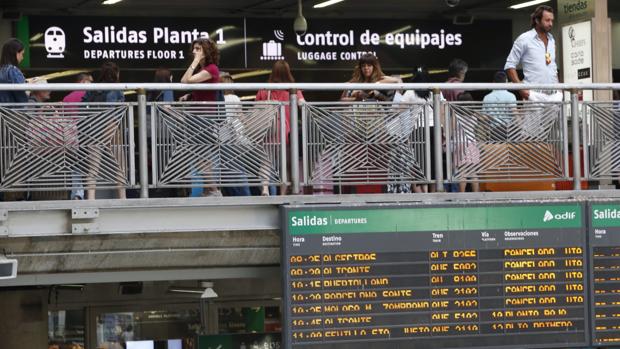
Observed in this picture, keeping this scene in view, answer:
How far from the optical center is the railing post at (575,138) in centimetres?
1364

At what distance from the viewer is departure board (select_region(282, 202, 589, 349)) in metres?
12.8

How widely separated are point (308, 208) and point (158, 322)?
868 cm

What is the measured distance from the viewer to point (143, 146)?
499 inches

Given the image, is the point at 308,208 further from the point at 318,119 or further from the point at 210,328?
the point at 210,328

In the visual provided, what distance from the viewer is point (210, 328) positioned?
2108cm

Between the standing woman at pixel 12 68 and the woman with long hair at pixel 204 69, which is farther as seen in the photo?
the woman with long hair at pixel 204 69

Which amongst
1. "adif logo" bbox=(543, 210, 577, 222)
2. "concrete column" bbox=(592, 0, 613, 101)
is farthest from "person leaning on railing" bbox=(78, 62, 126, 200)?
"concrete column" bbox=(592, 0, 613, 101)

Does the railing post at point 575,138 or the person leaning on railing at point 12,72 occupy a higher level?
the person leaning on railing at point 12,72

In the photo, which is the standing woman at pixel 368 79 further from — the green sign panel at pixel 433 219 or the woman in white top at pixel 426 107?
the green sign panel at pixel 433 219

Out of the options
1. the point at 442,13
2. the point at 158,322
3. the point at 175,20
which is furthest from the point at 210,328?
the point at 442,13

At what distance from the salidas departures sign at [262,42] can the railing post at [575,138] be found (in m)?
7.75

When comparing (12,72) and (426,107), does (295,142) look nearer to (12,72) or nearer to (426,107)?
(426,107)

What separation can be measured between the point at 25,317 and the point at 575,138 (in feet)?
A: 31.4

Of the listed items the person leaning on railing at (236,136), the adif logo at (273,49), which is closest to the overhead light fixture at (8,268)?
the person leaning on railing at (236,136)
